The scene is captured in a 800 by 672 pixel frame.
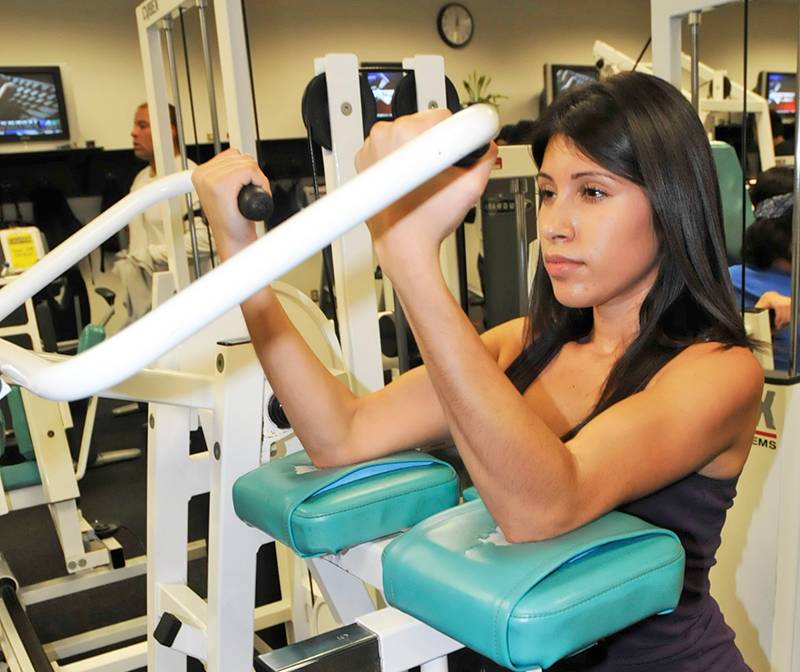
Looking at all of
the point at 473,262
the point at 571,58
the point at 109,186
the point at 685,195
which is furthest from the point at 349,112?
the point at 571,58

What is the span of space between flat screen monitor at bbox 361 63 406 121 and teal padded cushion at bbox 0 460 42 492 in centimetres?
180

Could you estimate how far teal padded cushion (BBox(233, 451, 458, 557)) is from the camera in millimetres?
1025

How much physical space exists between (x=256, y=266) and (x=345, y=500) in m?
0.50

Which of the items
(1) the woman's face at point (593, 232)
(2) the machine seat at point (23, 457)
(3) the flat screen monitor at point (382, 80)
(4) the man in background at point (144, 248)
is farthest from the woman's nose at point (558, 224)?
(4) the man in background at point (144, 248)

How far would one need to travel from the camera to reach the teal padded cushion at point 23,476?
2.79 m

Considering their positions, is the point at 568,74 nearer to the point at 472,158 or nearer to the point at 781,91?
the point at 781,91

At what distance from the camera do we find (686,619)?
3.42 feet

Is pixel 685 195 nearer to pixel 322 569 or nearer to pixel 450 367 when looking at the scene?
pixel 450 367

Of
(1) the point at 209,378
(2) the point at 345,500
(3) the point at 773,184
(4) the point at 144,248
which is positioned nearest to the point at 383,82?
(1) the point at 209,378

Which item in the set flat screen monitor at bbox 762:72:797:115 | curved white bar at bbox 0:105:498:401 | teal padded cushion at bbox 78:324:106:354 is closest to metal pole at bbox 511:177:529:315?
teal padded cushion at bbox 78:324:106:354

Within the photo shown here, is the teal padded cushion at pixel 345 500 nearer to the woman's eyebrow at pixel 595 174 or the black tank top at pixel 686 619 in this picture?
the black tank top at pixel 686 619

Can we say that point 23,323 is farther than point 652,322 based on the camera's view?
Yes

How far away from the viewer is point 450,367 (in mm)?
767

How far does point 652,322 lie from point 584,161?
23 centimetres
